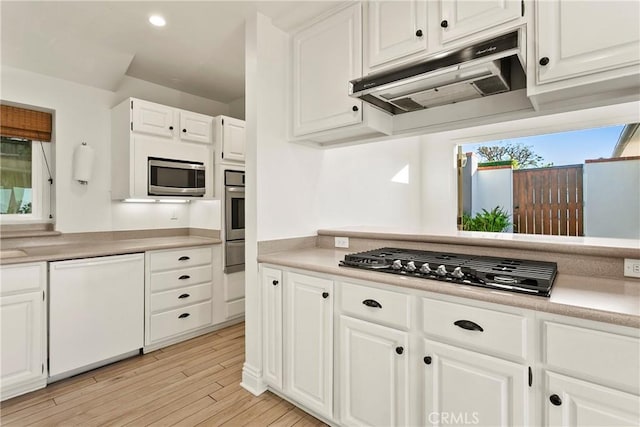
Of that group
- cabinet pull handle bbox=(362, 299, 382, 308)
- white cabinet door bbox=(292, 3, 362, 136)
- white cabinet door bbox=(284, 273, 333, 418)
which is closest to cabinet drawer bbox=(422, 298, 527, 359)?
cabinet pull handle bbox=(362, 299, 382, 308)

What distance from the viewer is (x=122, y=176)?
299 cm

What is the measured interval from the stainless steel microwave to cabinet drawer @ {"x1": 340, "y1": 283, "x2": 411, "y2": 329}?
2282 mm

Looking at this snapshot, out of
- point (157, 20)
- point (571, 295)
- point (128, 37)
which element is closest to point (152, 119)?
point (128, 37)

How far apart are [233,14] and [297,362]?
238 centimetres

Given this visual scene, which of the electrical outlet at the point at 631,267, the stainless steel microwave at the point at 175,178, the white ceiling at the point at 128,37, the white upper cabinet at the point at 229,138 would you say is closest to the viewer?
the electrical outlet at the point at 631,267

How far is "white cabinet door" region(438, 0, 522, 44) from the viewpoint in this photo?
4.70ft

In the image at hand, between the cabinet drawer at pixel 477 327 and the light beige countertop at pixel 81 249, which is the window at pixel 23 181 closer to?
the light beige countertop at pixel 81 249

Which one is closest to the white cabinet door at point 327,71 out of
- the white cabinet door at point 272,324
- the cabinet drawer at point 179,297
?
the white cabinet door at point 272,324

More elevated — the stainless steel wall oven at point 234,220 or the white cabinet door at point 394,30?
the white cabinet door at point 394,30

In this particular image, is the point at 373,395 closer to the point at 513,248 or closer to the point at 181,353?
the point at 513,248

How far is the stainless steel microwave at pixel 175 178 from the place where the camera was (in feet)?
10.0

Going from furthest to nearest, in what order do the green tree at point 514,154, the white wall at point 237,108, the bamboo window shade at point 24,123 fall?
the white wall at point 237,108 < the green tree at point 514,154 < the bamboo window shade at point 24,123

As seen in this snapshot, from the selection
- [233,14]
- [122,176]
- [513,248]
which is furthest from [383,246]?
→ [122,176]

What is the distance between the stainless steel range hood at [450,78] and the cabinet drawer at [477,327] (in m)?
1.05
